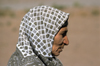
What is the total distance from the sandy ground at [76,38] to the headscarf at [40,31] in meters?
7.77

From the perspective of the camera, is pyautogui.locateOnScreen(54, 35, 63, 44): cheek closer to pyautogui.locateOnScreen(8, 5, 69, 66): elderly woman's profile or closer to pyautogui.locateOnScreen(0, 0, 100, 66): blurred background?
pyautogui.locateOnScreen(8, 5, 69, 66): elderly woman's profile

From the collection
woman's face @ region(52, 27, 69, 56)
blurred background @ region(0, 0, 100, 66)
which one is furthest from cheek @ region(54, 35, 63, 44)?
blurred background @ region(0, 0, 100, 66)

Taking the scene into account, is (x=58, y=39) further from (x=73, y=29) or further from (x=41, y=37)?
(x=73, y=29)

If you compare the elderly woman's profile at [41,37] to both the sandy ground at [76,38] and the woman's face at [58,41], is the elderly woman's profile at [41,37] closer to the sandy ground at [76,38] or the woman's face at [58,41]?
the woman's face at [58,41]

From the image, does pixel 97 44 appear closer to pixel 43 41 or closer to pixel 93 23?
pixel 93 23

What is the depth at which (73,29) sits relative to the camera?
583 inches

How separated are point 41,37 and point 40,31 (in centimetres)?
8

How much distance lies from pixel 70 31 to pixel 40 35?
1197 cm

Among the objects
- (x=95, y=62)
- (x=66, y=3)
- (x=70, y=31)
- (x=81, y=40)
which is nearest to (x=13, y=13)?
(x=66, y=3)

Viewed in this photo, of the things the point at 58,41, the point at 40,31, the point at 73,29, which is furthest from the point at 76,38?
the point at 40,31

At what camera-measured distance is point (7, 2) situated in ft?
68.9

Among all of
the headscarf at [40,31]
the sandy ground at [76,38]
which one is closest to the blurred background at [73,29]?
the sandy ground at [76,38]

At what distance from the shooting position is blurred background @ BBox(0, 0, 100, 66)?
1128 cm

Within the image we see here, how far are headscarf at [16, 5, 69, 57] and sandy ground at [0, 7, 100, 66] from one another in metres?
7.77
